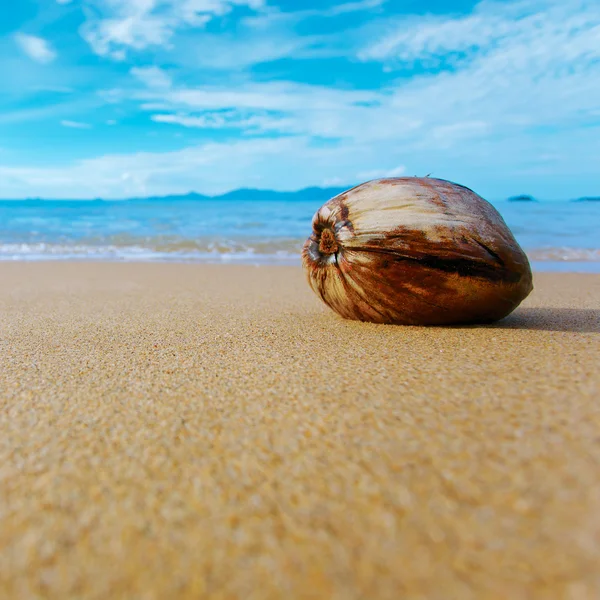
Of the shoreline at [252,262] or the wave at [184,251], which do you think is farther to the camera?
the wave at [184,251]

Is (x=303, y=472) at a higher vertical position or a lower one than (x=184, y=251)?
lower

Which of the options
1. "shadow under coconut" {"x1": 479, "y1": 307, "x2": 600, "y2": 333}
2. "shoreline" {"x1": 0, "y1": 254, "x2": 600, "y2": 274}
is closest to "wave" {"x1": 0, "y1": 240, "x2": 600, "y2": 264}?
"shoreline" {"x1": 0, "y1": 254, "x2": 600, "y2": 274}

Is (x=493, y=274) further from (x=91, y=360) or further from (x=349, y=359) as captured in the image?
(x=91, y=360)

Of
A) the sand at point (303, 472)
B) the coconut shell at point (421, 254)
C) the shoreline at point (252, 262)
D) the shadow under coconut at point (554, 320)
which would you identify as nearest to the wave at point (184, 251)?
the shoreline at point (252, 262)

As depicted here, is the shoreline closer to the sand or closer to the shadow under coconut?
the shadow under coconut

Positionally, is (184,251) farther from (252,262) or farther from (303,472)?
(303,472)

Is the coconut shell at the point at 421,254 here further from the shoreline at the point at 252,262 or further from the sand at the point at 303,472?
the shoreline at the point at 252,262

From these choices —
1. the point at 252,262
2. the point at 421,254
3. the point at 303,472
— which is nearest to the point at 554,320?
the point at 421,254

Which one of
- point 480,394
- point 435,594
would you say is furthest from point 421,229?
point 435,594
